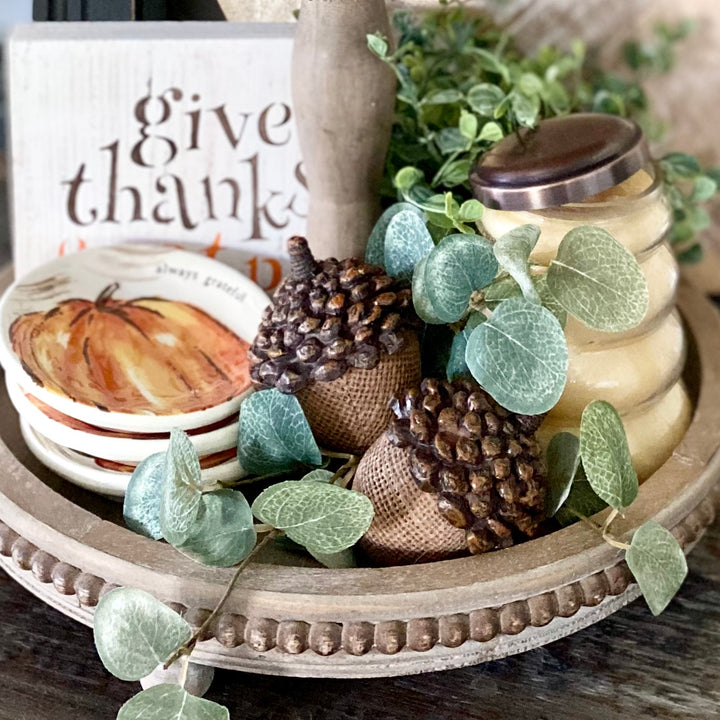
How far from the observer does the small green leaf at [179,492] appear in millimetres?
370

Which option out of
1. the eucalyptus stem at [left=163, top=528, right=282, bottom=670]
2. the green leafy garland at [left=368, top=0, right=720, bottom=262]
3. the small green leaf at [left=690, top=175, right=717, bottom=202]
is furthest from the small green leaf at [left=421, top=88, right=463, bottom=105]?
the eucalyptus stem at [left=163, top=528, right=282, bottom=670]

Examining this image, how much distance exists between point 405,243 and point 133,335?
7.5 inches

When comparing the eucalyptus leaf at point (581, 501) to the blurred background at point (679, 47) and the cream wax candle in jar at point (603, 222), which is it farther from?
the blurred background at point (679, 47)

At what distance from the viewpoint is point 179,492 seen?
37 centimetres

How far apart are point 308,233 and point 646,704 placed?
316mm

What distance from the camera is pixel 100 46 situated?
22.2 inches

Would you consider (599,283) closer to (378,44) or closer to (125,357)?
(378,44)

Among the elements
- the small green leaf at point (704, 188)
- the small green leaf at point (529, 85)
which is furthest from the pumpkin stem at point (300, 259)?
the small green leaf at point (704, 188)

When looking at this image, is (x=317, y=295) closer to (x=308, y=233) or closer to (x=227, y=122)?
(x=308, y=233)

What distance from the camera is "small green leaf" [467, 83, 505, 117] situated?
1.80ft

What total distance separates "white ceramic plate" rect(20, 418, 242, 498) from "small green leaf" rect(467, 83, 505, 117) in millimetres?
266

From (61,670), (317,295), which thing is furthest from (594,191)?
(61,670)

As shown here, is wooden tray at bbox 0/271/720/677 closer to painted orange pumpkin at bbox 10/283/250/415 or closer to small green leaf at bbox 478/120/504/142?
painted orange pumpkin at bbox 10/283/250/415

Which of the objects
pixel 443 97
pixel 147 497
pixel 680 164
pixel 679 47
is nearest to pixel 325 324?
pixel 147 497
